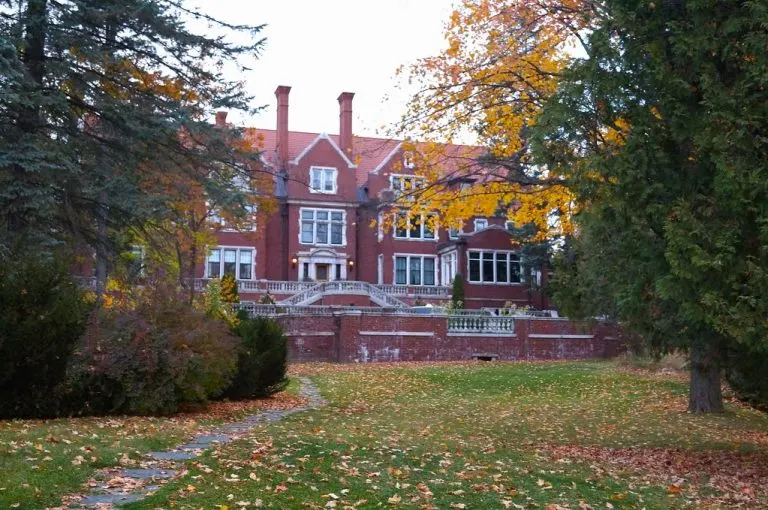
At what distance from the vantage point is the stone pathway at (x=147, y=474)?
615 centimetres

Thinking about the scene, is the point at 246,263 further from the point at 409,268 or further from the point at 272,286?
the point at 409,268

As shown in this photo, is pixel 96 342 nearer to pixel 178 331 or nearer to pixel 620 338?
pixel 178 331

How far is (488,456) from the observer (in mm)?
9750

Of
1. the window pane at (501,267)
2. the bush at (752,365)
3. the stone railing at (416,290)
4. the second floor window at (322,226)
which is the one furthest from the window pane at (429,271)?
the bush at (752,365)

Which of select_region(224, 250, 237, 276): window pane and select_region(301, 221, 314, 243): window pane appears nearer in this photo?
select_region(224, 250, 237, 276): window pane

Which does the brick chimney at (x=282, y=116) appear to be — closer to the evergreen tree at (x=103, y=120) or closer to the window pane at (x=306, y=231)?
the window pane at (x=306, y=231)

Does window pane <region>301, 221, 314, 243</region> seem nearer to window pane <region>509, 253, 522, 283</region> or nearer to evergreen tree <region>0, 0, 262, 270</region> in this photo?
window pane <region>509, 253, 522, 283</region>

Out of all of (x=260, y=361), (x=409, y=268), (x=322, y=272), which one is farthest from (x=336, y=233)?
(x=260, y=361)

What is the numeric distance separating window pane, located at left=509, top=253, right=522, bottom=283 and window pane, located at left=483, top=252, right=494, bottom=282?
1.33 metres

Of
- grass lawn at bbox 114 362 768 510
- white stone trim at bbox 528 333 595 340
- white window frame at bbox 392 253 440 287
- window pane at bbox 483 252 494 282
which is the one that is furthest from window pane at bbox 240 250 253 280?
grass lawn at bbox 114 362 768 510

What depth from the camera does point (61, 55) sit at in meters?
15.4

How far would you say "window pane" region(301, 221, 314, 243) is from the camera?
46.3 m

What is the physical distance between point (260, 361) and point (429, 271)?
34151mm

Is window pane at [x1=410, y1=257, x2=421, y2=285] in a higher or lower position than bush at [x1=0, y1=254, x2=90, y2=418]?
→ higher
